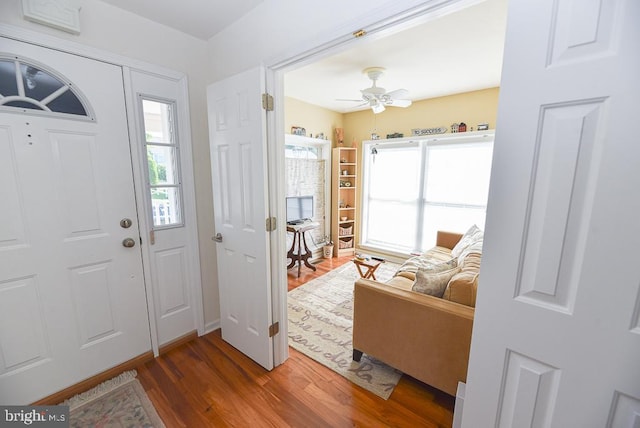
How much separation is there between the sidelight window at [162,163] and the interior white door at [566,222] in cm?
213

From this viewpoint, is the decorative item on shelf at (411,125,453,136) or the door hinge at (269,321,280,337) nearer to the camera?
the door hinge at (269,321,280,337)

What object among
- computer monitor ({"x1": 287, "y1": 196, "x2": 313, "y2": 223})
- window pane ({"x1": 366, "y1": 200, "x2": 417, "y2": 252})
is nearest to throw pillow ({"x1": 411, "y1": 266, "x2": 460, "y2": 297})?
computer monitor ({"x1": 287, "y1": 196, "x2": 313, "y2": 223})

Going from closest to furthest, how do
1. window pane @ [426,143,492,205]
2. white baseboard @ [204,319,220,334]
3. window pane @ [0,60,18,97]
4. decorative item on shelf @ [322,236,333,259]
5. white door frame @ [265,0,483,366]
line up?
white door frame @ [265,0,483,366], window pane @ [0,60,18,97], white baseboard @ [204,319,220,334], window pane @ [426,143,492,205], decorative item on shelf @ [322,236,333,259]

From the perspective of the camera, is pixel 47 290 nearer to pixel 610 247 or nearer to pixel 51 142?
pixel 51 142

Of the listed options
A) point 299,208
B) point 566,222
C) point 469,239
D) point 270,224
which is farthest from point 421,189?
point 566,222

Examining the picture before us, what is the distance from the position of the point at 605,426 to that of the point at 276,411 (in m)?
1.49

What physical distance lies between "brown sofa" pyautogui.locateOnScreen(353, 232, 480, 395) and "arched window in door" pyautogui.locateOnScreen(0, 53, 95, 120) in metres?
2.21

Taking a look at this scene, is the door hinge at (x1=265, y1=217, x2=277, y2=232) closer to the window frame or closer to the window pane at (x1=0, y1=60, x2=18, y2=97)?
the window frame

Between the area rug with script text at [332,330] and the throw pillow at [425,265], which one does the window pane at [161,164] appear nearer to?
the area rug with script text at [332,330]

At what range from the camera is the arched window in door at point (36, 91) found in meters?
1.34

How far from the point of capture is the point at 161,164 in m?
1.95

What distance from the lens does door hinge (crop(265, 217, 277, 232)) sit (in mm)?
1702

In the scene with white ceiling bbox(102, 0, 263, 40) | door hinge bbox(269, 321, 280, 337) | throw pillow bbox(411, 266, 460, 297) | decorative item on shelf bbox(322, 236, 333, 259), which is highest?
white ceiling bbox(102, 0, 263, 40)

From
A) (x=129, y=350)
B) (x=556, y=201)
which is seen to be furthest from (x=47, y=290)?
(x=556, y=201)
